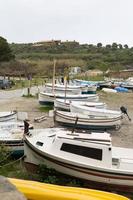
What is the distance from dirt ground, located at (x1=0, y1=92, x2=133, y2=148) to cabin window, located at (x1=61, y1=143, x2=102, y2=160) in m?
6.64

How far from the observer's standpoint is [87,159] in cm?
1264

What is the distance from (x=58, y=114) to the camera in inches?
875

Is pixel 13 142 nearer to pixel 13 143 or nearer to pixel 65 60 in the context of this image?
pixel 13 143

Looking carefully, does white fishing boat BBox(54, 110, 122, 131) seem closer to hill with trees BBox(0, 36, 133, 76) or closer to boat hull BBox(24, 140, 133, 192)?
boat hull BBox(24, 140, 133, 192)

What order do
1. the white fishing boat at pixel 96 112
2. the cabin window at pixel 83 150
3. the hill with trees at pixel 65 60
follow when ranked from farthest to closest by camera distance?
the hill with trees at pixel 65 60
the white fishing boat at pixel 96 112
the cabin window at pixel 83 150

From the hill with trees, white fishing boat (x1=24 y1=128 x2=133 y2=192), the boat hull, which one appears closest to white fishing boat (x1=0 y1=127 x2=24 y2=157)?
white fishing boat (x1=24 y1=128 x2=133 y2=192)

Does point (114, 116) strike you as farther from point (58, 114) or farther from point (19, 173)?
point (19, 173)

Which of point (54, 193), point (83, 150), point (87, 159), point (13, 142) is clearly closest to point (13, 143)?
point (13, 142)

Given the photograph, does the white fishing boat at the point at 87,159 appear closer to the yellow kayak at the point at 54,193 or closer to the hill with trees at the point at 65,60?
the yellow kayak at the point at 54,193

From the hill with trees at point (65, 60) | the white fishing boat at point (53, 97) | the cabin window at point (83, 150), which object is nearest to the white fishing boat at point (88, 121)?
the cabin window at point (83, 150)

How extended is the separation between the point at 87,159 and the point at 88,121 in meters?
8.89

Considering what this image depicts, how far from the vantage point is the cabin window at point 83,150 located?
12.7 m

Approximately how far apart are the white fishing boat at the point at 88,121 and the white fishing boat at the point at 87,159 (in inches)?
305

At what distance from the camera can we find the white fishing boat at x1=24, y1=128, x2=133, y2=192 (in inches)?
483
